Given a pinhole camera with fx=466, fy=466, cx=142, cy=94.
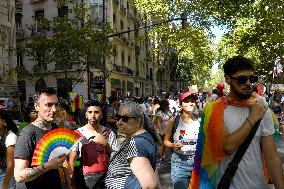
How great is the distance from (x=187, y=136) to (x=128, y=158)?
2.55m

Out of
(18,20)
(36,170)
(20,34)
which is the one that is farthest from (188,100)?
(18,20)

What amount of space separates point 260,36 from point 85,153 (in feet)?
68.6

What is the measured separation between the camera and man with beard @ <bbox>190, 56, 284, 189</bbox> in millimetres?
2766

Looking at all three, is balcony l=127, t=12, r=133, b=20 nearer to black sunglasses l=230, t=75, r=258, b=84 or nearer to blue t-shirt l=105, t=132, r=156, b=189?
blue t-shirt l=105, t=132, r=156, b=189

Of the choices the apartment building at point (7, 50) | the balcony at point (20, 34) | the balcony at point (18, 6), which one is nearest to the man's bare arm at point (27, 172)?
the apartment building at point (7, 50)

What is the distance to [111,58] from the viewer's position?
4112 cm

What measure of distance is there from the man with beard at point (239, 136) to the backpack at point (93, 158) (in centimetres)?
138

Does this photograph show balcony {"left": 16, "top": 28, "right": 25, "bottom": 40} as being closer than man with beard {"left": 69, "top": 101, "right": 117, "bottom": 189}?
No

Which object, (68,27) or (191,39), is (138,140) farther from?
(191,39)

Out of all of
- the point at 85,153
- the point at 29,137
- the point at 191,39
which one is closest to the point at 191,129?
the point at 85,153

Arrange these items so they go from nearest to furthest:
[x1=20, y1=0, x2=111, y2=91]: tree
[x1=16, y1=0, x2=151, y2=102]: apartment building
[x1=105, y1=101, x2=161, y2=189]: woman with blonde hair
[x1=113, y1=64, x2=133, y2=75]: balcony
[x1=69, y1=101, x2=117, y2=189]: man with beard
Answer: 1. [x1=105, y1=101, x2=161, y2=189]: woman with blonde hair
2. [x1=69, y1=101, x2=117, y2=189]: man with beard
3. [x1=20, y1=0, x2=111, y2=91]: tree
4. [x1=16, y1=0, x2=151, y2=102]: apartment building
5. [x1=113, y1=64, x2=133, y2=75]: balcony

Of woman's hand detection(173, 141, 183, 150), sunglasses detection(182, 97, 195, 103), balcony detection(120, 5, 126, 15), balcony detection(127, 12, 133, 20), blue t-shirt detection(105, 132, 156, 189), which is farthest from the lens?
balcony detection(127, 12, 133, 20)

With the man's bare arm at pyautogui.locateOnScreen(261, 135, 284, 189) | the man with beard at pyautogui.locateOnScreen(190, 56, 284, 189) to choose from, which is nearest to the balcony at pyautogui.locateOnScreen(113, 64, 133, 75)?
the man with beard at pyautogui.locateOnScreen(190, 56, 284, 189)

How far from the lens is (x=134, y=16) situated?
5384cm
